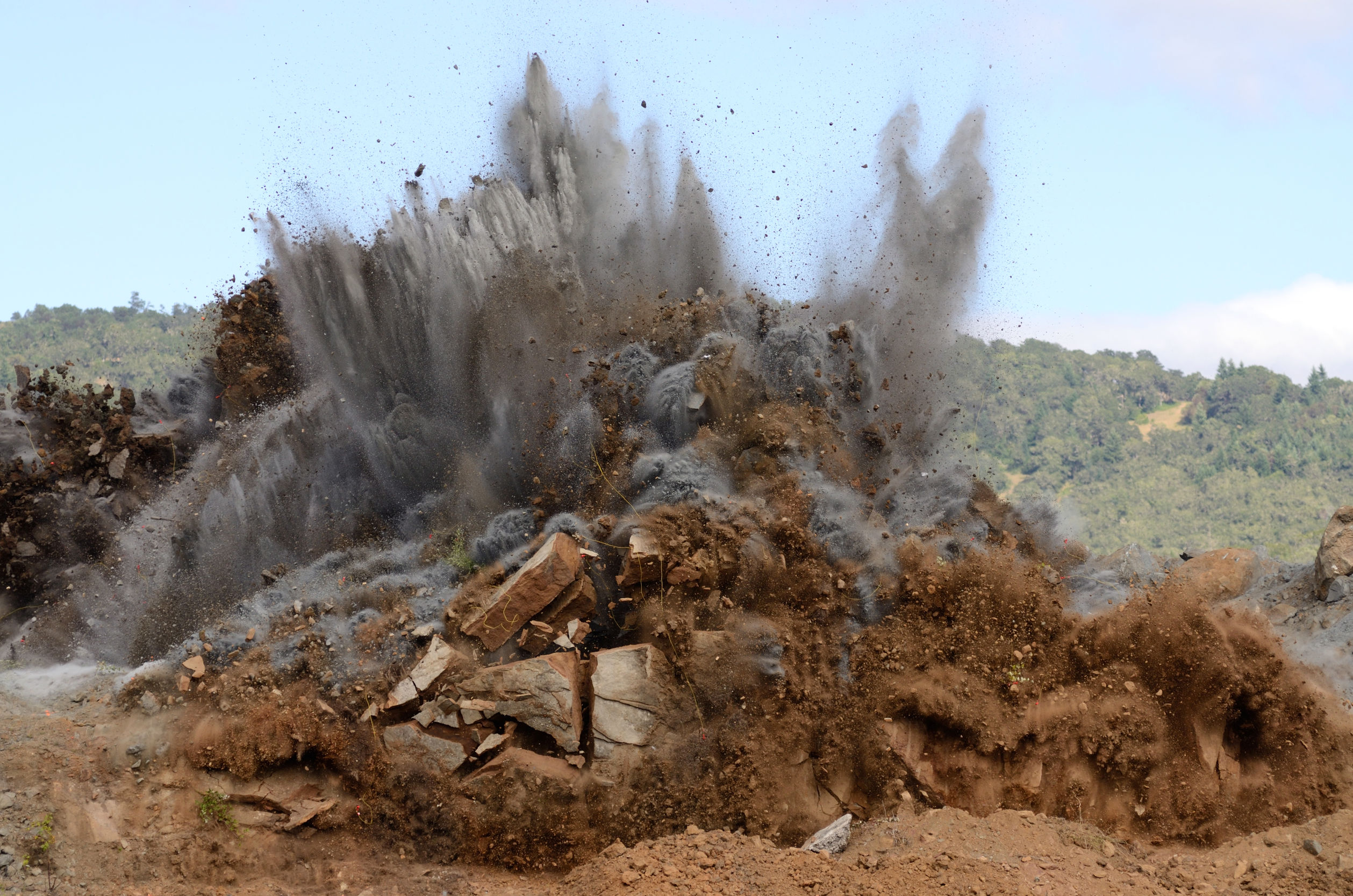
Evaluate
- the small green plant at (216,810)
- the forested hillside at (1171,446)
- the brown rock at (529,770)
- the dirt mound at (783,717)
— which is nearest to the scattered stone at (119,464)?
the dirt mound at (783,717)

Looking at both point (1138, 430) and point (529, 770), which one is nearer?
point (529, 770)

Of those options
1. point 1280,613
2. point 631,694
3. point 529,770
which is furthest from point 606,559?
point 1280,613

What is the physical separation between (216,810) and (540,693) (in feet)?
14.4

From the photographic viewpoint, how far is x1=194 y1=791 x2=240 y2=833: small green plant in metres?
11.5

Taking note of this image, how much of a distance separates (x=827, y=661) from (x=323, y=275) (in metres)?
12.6

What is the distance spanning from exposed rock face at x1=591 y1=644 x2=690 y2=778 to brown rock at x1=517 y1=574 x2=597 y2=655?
33.8 inches

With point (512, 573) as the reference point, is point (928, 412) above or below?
above

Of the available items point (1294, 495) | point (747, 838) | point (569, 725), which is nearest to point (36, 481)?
point (569, 725)

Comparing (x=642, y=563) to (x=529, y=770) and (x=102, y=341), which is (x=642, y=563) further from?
(x=102, y=341)

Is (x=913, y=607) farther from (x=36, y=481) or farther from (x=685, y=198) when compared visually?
(x=36, y=481)

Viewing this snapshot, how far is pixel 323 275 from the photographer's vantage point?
18.1m

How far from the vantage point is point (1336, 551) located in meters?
14.2

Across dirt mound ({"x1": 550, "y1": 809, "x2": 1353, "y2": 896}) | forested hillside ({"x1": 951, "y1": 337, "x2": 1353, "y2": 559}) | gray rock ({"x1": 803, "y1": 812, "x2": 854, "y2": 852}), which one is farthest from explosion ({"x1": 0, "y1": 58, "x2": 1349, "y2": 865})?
forested hillside ({"x1": 951, "y1": 337, "x2": 1353, "y2": 559})

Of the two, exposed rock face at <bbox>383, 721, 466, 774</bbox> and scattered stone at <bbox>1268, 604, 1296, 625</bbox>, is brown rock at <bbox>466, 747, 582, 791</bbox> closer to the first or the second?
exposed rock face at <bbox>383, 721, 466, 774</bbox>
